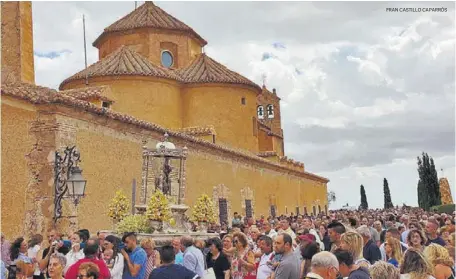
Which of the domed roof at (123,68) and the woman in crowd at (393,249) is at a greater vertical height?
the domed roof at (123,68)

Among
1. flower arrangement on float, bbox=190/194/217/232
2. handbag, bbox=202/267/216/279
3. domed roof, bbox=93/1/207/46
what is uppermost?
domed roof, bbox=93/1/207/46

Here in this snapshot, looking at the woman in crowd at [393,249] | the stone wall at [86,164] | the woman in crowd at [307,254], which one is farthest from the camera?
the stone wall at [86,164]

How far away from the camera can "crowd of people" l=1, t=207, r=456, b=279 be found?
5258 millimetres

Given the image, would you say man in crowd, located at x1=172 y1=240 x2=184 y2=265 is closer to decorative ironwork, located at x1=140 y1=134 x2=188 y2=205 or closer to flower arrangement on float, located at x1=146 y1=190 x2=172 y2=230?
flower arrangement on float, located at x1=146 y1=190 x2=172 y2=230

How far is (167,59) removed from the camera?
32719mm

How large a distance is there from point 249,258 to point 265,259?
501 mm

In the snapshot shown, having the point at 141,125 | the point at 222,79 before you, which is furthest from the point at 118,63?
the point at 141,125

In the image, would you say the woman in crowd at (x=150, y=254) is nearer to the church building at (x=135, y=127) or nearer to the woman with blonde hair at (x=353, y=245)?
the woman with blonde hair at (x=353, y=245)

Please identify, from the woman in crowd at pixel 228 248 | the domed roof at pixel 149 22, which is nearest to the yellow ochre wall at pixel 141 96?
the domed roof at pixel 149 22

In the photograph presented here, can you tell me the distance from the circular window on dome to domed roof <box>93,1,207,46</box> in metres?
1.40

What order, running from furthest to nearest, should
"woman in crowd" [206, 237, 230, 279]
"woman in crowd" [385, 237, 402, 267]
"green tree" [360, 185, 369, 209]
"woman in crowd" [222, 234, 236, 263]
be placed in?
"green tree" [360, 185, 369, 209] < "woman in crowd" [206, 237, 230, 279] < "woman in crowd" [222, 234, 236, 263] < "woman in crowd" [385, 237, 402, 267]

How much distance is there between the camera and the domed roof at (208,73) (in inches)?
1204

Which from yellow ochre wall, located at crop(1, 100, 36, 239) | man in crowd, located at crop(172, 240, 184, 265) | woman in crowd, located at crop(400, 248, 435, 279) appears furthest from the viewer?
yellow ochre wall, located at crop(1, 100, 36, 239)

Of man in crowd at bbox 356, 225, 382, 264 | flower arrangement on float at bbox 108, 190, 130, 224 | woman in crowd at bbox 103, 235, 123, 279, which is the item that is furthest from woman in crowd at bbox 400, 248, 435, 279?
flower arrangement on float at bbox 108, 190, 130, 224
